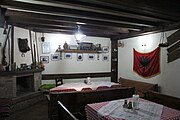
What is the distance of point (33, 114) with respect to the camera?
13.5 ft

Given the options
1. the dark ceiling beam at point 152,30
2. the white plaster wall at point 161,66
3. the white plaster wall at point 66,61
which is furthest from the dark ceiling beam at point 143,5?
the white plaster wall at point 66,61

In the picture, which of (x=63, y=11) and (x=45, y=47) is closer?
(x=63, y=11)

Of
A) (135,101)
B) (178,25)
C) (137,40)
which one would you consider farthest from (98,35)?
(135,101)

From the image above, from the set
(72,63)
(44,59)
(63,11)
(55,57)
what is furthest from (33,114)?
(63,11)

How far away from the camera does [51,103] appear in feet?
10.4

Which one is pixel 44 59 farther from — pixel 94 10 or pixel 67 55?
Result: pixel 94 10

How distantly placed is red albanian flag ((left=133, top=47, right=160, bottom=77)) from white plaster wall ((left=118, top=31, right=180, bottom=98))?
0.13 m

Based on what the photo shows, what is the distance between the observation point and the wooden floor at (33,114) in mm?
3832

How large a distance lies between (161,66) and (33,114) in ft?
13.4

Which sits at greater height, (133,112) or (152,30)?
(152,30)

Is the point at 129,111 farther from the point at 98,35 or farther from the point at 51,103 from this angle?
the point at 98,35

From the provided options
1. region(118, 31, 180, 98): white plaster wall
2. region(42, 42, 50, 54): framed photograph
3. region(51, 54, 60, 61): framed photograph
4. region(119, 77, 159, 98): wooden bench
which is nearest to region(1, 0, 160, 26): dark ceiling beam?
region(118, 31, 180, 98): white plaster wall

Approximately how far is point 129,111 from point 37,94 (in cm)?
394

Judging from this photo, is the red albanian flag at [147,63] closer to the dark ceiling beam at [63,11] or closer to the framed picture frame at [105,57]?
the dark ceiling beam at [63,11]
